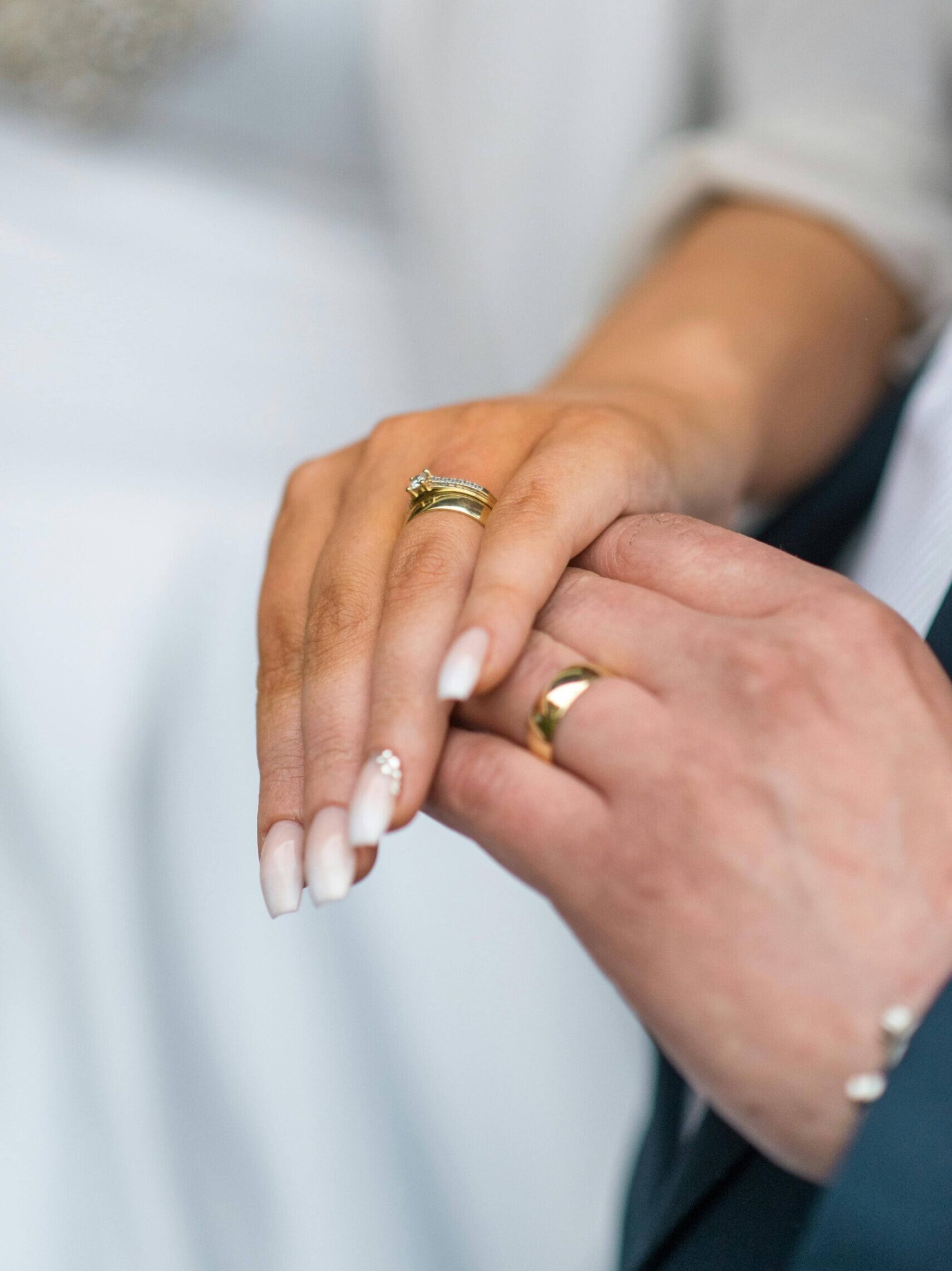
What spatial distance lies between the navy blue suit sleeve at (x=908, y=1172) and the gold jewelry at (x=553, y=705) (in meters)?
0.13

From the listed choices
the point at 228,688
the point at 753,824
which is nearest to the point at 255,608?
the point at 228,688

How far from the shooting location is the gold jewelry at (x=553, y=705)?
337 millimetres

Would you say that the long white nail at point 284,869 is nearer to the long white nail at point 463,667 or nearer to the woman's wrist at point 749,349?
the long white nail at point 463,667

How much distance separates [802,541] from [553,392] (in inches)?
7.1

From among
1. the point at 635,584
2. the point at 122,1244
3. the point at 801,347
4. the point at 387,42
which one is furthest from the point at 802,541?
the point at 387,42

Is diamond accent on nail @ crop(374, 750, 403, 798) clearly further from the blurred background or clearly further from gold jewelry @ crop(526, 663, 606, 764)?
the blurred background

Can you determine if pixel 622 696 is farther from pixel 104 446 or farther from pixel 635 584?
pixel 104 446

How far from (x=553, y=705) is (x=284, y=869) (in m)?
0.11

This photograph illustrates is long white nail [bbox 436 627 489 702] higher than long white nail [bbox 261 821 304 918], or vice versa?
long white nail [bbox 436 627 489 702]

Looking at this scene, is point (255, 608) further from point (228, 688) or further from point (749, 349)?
point (749, 349)

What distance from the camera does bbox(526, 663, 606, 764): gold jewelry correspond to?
0.34m

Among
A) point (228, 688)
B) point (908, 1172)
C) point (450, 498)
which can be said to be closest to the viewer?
point (908, 1172)

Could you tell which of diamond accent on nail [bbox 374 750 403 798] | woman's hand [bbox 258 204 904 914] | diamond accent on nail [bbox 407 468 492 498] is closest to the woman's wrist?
woman's hand [bbox 258 204 904 914]

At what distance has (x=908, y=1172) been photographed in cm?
28
